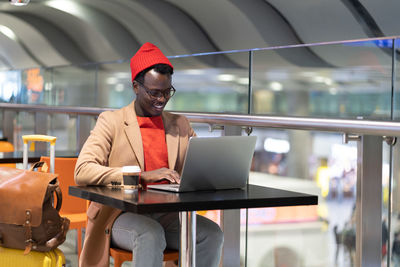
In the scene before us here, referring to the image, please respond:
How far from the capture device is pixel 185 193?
2355mm

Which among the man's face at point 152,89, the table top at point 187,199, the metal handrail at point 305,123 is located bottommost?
the table top at point 187,199

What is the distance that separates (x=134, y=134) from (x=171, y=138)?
17 centimetres

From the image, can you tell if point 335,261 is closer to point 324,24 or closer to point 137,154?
point 137,154

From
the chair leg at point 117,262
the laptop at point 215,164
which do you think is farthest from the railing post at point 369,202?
the chair leg at point 117,262

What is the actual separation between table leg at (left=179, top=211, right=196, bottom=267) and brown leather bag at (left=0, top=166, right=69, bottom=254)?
20.3 inches

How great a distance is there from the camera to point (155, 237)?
96.6 inches

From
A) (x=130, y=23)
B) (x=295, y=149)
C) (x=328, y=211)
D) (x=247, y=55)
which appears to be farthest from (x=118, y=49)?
(x=328, y=211)

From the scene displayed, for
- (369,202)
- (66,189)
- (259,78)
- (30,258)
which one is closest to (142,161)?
(30,258)

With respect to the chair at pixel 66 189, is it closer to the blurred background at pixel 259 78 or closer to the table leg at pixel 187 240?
the blurred background at pixel 259 78

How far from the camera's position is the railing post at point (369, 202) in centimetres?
261

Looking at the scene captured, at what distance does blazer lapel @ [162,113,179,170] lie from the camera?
2.80 m

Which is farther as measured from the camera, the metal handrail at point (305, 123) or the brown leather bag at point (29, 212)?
the brown leather bag at point (29, 212)

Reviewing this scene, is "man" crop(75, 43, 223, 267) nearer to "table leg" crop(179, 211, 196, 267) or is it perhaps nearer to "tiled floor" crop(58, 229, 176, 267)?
"table leg" crop(179, 211, 196, 267)

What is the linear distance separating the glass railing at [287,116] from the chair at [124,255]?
0.74 m
